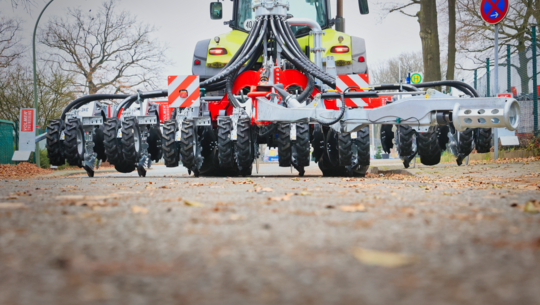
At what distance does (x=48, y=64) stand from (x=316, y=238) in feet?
99.2

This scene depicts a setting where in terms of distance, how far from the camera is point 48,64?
29672 millimetres

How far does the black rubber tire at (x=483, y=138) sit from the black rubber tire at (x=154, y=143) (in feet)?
18.8

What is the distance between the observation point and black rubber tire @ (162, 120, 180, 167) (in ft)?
29.7

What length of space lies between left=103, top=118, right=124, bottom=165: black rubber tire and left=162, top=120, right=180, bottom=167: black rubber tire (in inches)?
38.6

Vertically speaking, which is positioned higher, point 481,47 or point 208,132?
point 481,47

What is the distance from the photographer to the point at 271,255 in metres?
2.10

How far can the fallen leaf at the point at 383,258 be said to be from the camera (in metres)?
1.94

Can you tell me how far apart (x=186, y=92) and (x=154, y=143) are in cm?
126

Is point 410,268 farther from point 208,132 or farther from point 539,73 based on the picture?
point 539,73

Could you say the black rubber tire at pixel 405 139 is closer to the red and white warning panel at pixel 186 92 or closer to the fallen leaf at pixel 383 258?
the red and white warning panel at pixel 186 92

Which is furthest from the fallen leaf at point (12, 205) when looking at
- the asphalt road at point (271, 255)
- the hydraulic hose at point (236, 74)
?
the hydraulic hose at point (236, 74)

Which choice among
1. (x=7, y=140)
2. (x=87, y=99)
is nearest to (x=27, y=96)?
(x=7, y=140)

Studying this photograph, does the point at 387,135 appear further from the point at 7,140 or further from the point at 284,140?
the point at 7,140

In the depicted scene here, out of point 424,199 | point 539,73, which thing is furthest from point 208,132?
point 539,73
